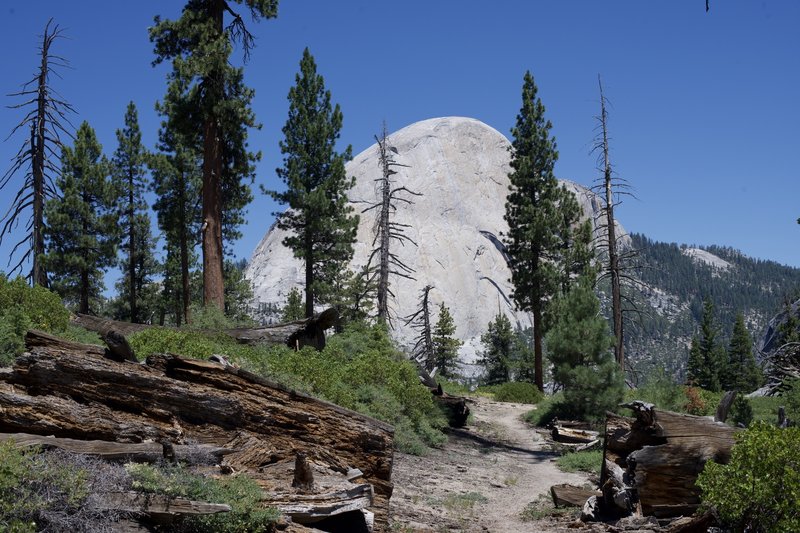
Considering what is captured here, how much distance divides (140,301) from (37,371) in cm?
3328

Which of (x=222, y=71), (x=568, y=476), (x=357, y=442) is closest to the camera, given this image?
(x=357, y=442)

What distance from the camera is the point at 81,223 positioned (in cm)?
3116

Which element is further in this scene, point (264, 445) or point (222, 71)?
point (222, 71)

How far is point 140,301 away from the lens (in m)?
39.2

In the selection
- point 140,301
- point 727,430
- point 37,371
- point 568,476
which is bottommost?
point 568,476

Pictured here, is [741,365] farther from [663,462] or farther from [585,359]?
[663,462]

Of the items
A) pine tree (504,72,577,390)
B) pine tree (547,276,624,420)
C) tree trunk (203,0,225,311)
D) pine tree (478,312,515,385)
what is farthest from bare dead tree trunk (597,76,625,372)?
pine tree (478,312,515,385)

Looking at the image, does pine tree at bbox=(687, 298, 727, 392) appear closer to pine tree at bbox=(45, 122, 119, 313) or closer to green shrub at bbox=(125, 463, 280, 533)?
pine tree at bbox=(45, 122, 119, 313)

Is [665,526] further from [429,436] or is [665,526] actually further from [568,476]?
[429,436]

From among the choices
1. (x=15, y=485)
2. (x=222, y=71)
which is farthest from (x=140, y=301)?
(x=15, y=485)

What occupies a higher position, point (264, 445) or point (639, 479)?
point (264, 445)

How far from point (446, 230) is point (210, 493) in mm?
128570

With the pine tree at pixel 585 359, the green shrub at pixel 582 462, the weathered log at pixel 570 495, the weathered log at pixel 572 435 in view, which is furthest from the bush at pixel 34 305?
the pine tree at pixel 585 359

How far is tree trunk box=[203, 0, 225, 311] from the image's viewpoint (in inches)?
749
